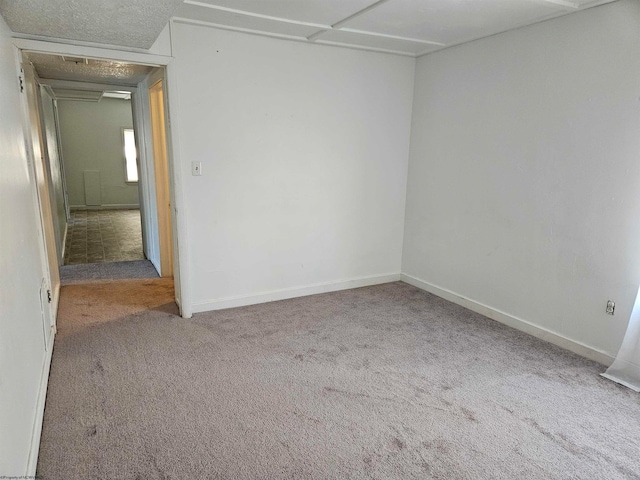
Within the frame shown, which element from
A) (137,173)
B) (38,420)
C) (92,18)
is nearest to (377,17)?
(92,18)

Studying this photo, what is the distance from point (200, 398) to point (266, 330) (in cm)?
101

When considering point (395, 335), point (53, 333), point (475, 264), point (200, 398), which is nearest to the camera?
point (200, 398)

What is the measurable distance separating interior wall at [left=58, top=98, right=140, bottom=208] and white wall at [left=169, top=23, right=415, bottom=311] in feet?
24.0

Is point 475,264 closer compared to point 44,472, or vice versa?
point 44,472

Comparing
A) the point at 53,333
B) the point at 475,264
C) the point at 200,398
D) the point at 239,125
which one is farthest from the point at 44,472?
the point at 475,264

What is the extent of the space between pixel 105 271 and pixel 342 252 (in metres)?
2.91

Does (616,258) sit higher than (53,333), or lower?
higher

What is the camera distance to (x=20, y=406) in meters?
1.78

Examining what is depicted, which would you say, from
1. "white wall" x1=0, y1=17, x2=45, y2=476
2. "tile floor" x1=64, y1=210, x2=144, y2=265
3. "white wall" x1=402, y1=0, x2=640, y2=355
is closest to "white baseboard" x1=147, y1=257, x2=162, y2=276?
"tile floor" x1=64, y1=210, x2=144, y2=265

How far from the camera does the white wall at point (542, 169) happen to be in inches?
109

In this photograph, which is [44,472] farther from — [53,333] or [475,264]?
[475,264]

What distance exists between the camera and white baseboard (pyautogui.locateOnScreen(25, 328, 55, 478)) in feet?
5.99

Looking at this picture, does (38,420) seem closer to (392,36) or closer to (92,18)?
(92,18)

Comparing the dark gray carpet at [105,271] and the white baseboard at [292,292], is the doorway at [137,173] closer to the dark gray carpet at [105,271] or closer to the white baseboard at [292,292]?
the dark gray carpet at [105,271]
